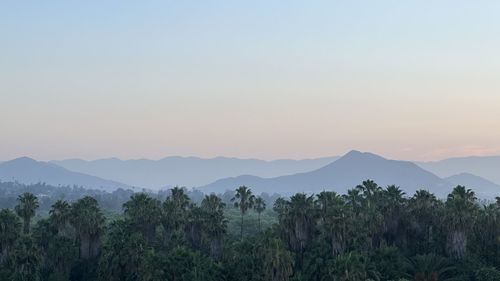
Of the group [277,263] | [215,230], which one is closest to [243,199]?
[215,230]

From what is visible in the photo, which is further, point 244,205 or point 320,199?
point 244,205

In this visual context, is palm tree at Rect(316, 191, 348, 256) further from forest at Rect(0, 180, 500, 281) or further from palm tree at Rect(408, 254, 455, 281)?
palm tree at Rect(408, 254, 455, 281)

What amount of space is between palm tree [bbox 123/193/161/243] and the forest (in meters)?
0.22

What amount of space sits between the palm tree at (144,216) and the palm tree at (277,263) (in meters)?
36.0

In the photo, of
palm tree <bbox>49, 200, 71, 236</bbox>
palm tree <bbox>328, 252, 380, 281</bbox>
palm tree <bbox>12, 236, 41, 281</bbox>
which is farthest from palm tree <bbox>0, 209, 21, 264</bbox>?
palm tree <bbox>328, 252, 380, 281</bbox>

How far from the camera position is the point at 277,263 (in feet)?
235

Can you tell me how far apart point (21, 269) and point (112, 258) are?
1503 cm

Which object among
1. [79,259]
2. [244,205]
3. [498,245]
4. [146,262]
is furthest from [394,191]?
[79,259]

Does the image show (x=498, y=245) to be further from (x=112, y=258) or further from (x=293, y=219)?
(x=112, y=258)

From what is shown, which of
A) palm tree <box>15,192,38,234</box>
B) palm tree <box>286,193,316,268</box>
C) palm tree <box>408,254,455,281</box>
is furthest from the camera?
palm tree <box>15,192,38,234</box>

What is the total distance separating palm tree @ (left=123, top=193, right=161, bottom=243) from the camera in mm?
100750

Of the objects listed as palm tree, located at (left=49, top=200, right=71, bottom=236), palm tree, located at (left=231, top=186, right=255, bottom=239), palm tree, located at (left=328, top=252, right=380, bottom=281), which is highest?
palm tree, located at (left=231, top=186, right=255, bottom=239)

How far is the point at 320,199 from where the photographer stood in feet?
298

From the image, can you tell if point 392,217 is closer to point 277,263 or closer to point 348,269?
point 277,263
